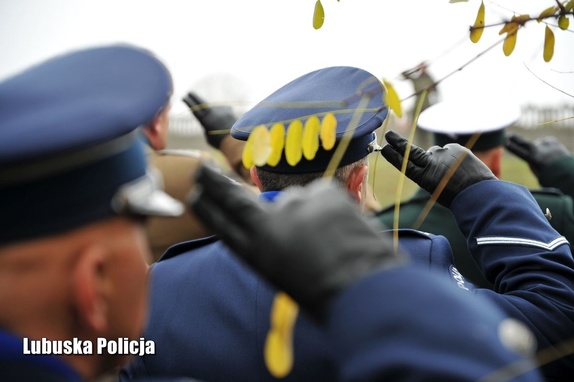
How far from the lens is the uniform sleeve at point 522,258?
1.65m

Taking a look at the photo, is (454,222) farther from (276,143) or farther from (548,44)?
(276,143)

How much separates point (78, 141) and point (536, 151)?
100 inches

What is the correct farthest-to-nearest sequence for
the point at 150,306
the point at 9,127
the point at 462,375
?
1. the point at 150,306
2. the point at 9,127
3. the point at 462,375

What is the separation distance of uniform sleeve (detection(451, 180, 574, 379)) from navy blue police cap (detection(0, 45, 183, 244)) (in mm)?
901

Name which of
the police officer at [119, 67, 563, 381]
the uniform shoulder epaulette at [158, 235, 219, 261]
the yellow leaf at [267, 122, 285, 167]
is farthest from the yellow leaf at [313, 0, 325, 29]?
the uniform shoulder epaulette at [158, 235, 219, 261]

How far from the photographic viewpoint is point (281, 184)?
191 cm

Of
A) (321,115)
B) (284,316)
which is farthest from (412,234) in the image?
(284,316)

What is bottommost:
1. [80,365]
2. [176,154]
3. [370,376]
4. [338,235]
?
[176,154]

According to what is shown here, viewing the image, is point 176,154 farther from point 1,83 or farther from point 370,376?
point 370,376

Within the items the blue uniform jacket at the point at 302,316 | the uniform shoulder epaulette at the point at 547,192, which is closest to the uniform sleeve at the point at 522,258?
the blue uniform jacket at the point at 302,316

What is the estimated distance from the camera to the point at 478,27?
1306 mm

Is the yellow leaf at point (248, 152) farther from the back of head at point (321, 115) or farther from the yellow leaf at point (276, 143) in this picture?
the back of head at point (321, 115)

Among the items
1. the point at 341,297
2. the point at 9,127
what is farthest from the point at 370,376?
the point at 9,127

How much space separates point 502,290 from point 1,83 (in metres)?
1.20
